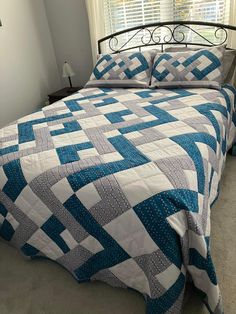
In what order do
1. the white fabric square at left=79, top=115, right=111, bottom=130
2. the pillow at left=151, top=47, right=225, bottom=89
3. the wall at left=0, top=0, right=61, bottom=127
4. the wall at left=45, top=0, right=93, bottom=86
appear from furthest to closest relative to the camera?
the wall at left=45, top=0, right=93, bottom=86, the wall at left=0, top=0, right=61, bottom=127, the pillow at left=151, top=47, right=225, bottom=89, the white fabric square at left=79, top=115, right=111, bottom=130

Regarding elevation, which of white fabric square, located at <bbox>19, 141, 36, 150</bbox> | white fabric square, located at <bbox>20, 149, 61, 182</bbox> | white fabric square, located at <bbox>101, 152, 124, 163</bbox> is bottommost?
white fabric square, located at <bbox>20, 149, 61, 182</bbox>

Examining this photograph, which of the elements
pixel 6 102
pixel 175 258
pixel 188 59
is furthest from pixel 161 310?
pixel 6 102

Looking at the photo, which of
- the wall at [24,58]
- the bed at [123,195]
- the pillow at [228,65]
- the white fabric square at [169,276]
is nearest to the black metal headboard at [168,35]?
the pillow at [228,65]

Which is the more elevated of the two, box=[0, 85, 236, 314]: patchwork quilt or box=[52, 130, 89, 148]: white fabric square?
box=[52, 130, 89, 148]: white fabric square

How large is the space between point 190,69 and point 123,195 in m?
1.57

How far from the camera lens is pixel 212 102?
5.88ft

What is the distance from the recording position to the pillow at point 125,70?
2355 millimetres

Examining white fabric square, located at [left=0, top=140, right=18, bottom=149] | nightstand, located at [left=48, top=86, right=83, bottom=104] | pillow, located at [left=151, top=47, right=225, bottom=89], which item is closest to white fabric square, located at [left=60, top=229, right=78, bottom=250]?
white fabric square, located at [left=0, top=140, right=18, bottom=149]

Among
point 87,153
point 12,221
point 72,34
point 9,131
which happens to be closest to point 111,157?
point 87,153

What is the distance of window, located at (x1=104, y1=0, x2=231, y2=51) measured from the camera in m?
2.33

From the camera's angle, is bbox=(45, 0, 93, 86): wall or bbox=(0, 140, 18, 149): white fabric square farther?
bbox=(45, 0, 93, 86): wall

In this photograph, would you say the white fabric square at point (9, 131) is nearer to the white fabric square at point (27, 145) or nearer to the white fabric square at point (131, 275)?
the white fabric square at point (27, 145)

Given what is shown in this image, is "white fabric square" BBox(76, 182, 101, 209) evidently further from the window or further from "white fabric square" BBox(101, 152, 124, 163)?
the window

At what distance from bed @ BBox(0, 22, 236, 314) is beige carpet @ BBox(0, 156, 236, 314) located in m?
0.08
